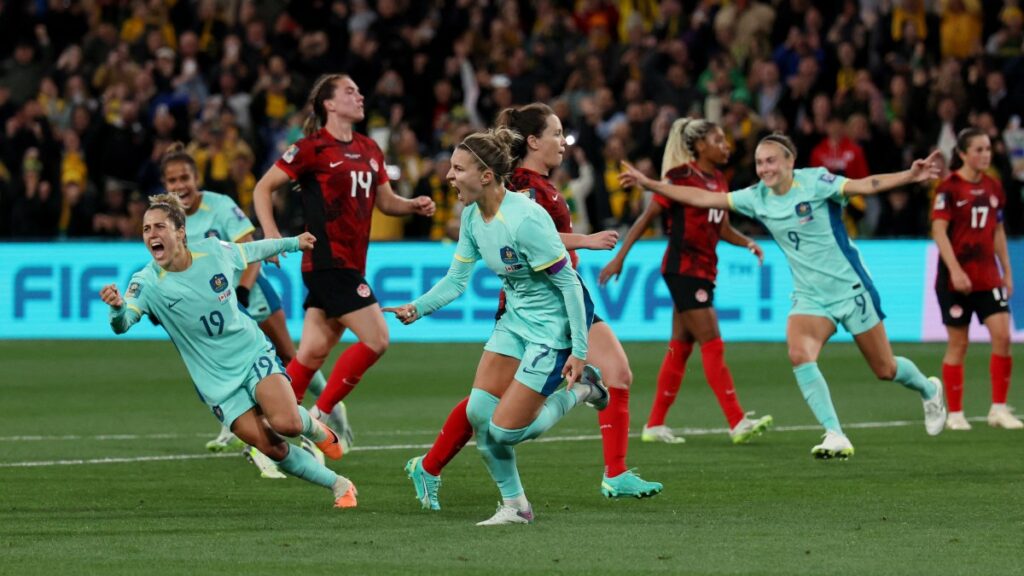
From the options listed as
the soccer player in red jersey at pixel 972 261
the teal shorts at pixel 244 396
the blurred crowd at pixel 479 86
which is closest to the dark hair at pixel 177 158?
the teal shorts at pixel 244 396

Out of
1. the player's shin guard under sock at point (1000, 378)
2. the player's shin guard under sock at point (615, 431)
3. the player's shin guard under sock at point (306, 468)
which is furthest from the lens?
the player's shin guard under sock at point (1000, 378)

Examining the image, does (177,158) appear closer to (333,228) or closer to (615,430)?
(333,228)

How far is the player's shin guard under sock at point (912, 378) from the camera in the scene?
10859 mm

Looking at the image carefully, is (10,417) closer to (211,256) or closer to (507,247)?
(211,256)

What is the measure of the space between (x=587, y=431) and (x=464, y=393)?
283cm

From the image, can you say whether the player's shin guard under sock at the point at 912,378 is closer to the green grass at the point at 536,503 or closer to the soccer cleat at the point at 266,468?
the green grass at the point at 536,503

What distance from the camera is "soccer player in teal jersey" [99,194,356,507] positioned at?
27.9 feet

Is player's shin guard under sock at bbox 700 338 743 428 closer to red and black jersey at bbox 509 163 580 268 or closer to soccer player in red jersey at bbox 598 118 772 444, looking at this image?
soccer player in red jersey at bbox 598 118 772 444

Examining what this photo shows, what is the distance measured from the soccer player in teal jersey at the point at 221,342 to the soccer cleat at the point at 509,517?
0.91 metres

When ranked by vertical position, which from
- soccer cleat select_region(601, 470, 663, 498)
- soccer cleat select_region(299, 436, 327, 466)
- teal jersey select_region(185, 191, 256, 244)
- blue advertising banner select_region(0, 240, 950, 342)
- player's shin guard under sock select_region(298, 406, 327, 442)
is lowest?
blue advertising banner select_region(0, 240, 950, 342)

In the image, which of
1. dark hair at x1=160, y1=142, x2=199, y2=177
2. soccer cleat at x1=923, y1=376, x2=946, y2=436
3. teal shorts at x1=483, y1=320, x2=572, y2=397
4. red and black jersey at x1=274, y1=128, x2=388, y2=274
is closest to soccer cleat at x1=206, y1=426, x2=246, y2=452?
red and black jersey at x1=274, y1=128, x2=388, y2=274

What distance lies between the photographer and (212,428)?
1259 centimetres

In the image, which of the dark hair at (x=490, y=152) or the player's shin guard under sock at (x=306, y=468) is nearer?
the dark hair at (x=490, y=152)

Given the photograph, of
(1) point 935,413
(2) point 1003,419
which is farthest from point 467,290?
(1) point 935,413
